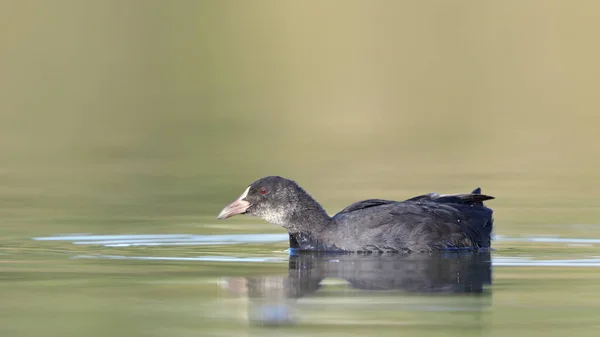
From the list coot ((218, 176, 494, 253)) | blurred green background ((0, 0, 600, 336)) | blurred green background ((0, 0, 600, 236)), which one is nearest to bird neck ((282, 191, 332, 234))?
coot ((218, 176, 494, 253))

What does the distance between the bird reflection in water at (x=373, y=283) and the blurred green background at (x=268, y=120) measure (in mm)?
410

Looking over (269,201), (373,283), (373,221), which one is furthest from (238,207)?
(373,283)

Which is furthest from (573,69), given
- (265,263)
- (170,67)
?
(265,263)

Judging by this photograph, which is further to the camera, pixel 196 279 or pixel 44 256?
pixel 44 256

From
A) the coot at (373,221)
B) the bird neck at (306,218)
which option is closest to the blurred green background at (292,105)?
the coot at (373,221)

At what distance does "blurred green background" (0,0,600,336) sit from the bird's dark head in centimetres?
54

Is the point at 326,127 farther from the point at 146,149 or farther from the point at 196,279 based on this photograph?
the point at 196,279

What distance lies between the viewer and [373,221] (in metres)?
13.4

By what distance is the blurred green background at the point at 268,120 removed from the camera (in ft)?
45.1

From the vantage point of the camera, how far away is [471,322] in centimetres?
934

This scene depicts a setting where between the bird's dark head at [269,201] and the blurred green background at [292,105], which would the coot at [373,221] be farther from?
the blurred green background at [292,105]

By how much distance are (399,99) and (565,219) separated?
2924cm

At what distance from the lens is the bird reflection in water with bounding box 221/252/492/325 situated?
10.1m

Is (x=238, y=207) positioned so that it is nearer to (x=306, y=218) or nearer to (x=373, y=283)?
(x=306, y=218)
